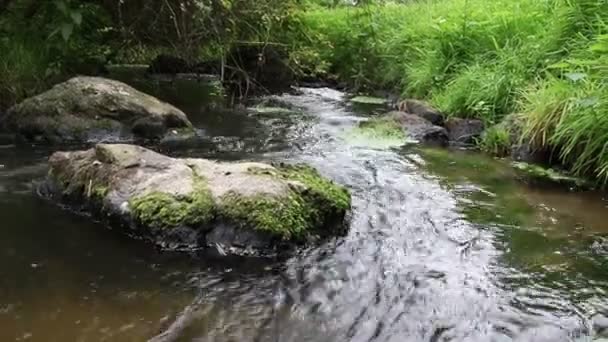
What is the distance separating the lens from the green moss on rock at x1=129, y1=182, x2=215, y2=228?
398 centimetres

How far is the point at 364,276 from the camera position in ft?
12.2

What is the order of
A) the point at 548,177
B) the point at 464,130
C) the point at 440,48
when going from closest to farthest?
the point at 548,177 → the point at 464,130 → the point at 440,48

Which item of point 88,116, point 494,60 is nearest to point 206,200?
point 88,116

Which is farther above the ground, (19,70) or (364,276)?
(19,70)

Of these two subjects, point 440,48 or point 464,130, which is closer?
point 464,130

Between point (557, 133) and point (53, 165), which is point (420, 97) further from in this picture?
point (53, 165)

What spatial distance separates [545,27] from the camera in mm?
7246

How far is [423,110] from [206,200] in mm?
4351

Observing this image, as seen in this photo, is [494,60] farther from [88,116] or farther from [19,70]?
[19,70]

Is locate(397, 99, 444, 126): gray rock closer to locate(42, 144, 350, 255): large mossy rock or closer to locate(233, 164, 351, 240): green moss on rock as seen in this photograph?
locate(42, 144, 350, 255): large mossy rock

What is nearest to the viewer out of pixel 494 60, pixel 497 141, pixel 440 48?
pixel 497 141

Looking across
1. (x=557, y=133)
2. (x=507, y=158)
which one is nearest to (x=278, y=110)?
(x=507, y=158)

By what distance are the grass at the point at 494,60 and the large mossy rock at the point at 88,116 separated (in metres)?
2.95

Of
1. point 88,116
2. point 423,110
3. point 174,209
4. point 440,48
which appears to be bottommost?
point 88,116
